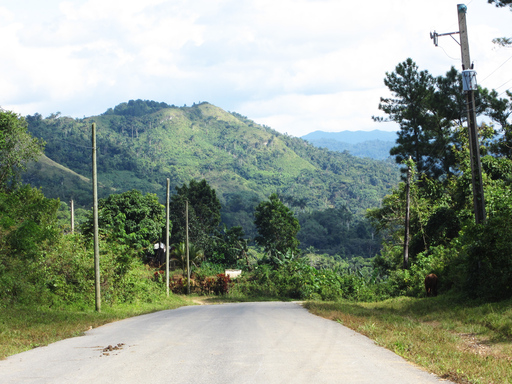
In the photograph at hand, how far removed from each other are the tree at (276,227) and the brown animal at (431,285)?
4012 cm

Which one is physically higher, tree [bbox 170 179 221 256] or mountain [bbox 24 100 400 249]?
mountain [bbox 24 100 400 249]

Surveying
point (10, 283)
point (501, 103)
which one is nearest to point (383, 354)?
point (10, 283)

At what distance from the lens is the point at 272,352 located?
9.25 meters

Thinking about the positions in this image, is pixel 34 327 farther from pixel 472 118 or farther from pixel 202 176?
pixel 202 176

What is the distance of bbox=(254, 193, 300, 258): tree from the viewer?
63.9 meters

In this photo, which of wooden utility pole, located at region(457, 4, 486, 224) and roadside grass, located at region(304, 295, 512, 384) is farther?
wooden utility pole, located at region(457, 4, 486, 224)

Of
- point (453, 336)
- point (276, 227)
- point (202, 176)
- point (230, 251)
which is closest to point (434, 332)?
point (453, 336)

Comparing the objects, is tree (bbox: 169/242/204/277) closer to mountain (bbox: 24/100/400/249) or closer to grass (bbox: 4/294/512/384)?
grass (bbox: 4/294/512/384)

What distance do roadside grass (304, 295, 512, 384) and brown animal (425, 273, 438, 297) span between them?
409cm

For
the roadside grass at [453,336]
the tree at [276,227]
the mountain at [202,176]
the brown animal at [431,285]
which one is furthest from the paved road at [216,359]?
the mountain at [202,176]

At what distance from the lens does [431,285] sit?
75.3ft

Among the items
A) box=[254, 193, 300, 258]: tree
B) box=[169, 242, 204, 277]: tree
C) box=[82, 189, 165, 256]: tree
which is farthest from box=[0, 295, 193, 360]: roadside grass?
box=[254, 193, 300, 258]: tree

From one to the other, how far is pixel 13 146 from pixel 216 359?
3456 cm


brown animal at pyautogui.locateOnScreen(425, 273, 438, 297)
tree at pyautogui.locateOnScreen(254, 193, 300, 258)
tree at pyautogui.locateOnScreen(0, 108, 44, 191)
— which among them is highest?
tree at pyautogui.locateOnScreen(0, 108, 44, 191)
